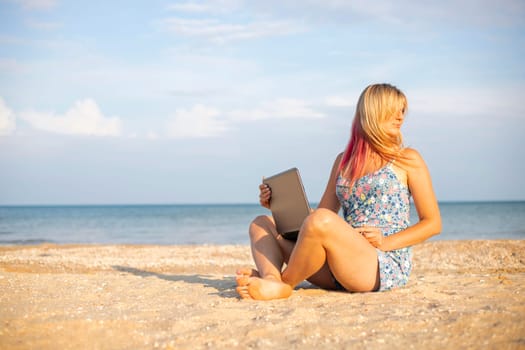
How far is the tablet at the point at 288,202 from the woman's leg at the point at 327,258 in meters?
0.41

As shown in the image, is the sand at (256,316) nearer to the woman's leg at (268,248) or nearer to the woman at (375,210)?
the woman at (375,210)

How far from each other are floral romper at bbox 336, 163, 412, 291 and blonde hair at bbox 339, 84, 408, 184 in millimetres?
113

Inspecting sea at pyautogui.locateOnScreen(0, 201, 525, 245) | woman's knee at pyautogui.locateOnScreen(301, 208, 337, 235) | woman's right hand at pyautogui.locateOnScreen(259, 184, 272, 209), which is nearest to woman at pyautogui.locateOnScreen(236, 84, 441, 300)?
woman's knee at pyautogui.locateOnScreen(301, 208, 337, 235)

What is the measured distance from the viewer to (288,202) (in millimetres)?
4539

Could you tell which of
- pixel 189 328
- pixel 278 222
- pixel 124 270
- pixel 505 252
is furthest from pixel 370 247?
pixel 505 252

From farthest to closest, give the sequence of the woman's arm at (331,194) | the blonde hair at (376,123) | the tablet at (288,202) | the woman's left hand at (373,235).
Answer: the woman's arm at (331,194) → the tablet at (288,202) → the blonde hair at (376,123) → the woman's left hand at (373,235)

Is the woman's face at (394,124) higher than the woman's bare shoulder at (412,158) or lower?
higher

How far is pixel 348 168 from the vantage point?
14.4 feet

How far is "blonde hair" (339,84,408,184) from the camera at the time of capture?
4188 millimetres

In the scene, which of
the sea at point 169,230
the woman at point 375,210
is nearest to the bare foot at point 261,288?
the woman at point 375,210

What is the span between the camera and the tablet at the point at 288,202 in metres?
4.38

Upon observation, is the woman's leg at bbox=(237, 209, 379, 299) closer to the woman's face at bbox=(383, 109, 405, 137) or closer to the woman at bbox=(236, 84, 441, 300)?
the woman at bbox=(236, 84, 441, 300)

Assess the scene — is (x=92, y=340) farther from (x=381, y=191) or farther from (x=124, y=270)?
(x=124, y=270)

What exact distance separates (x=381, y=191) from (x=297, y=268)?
0.95 meters
